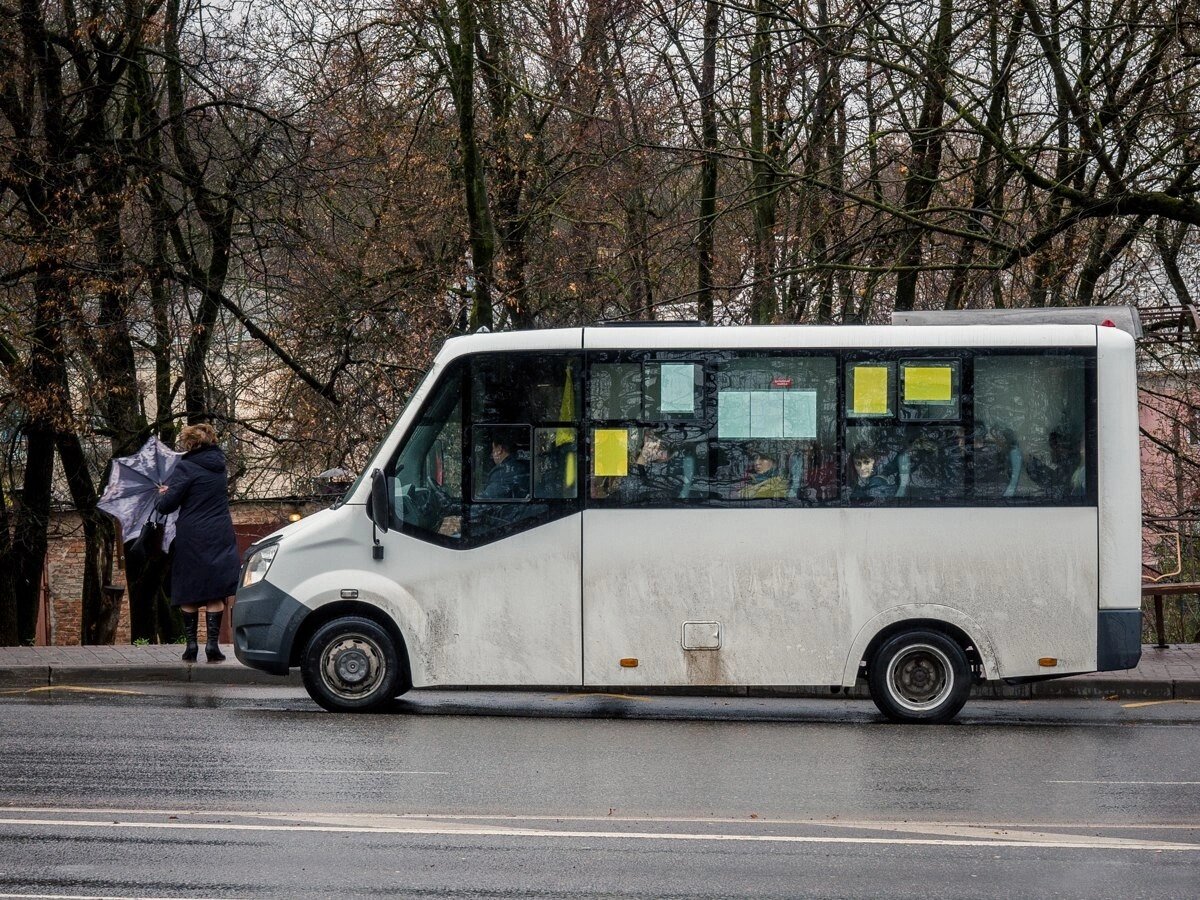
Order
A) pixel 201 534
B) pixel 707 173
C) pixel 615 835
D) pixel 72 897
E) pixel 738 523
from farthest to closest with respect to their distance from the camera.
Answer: pixel 707 173
pixel 201 534
pixel 738 523
pixel 615 835
pixel 72 897

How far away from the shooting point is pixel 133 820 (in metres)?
6.96

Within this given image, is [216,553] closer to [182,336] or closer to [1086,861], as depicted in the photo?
[182,336]

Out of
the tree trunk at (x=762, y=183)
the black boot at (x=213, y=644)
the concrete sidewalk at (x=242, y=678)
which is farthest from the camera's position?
Result: the tree trunk at (x=762, y=183)

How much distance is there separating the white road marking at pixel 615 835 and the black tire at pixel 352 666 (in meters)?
4.08

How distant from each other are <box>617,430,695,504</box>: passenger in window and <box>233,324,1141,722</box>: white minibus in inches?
0.6

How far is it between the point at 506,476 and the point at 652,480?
39.2 inches

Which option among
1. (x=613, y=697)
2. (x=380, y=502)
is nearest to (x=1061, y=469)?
(x=613, y=697)

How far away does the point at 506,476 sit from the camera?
36.3 feet

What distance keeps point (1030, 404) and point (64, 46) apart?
12638mm

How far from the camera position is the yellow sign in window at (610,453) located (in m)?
11.0

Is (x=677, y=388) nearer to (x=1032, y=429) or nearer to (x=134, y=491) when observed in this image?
(x=1032, y=429)

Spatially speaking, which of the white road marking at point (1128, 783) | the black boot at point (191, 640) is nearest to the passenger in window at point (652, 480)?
the white road marking at point (1128, 783)

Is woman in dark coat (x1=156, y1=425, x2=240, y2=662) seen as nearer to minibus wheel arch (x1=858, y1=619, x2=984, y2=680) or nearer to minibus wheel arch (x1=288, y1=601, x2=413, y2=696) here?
minibus wheel arch (x1=288, y1=601, x2=413, y2=696)

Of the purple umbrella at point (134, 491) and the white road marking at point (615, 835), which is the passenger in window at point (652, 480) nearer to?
the white road marking at point (615, 835)
